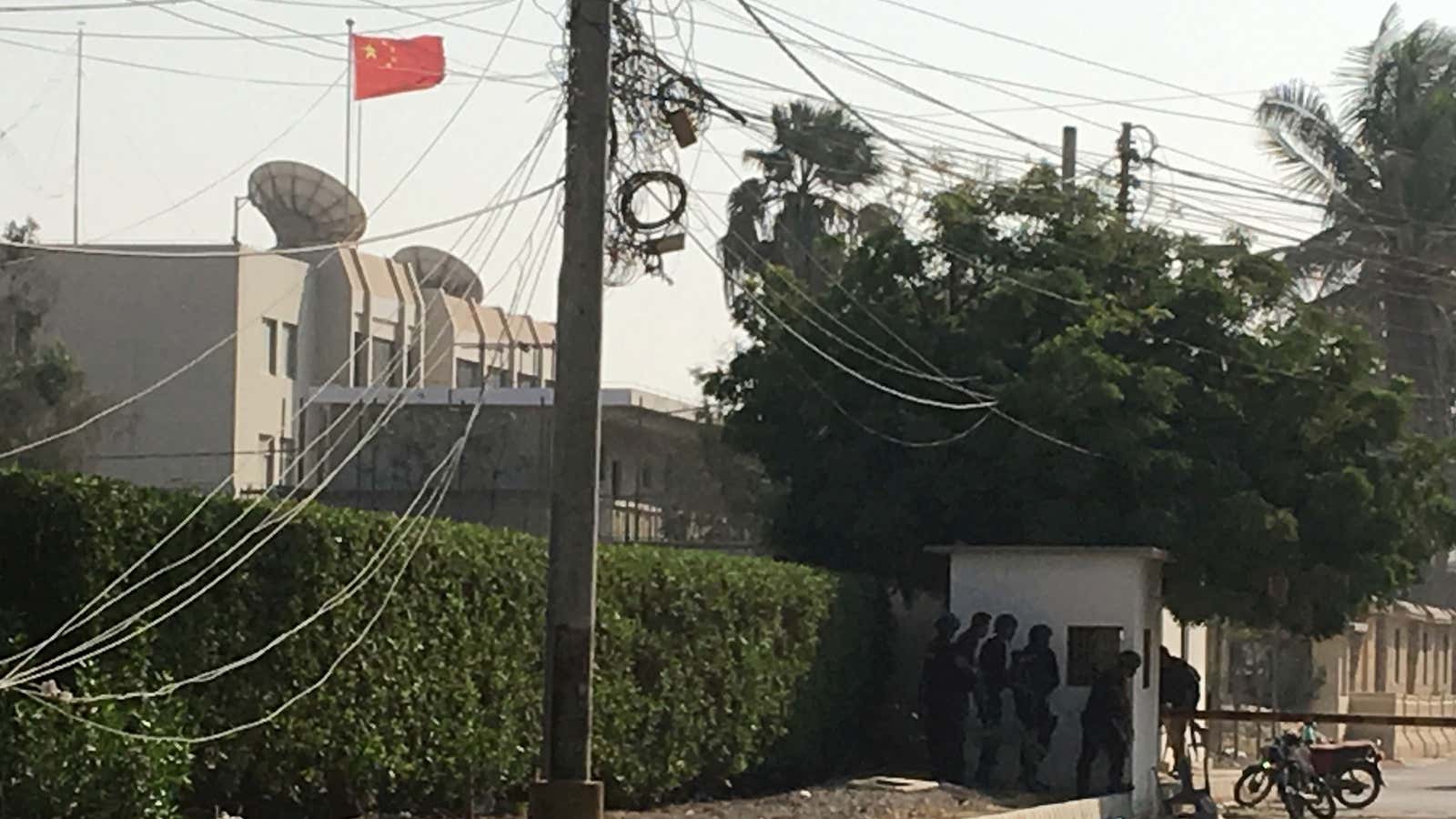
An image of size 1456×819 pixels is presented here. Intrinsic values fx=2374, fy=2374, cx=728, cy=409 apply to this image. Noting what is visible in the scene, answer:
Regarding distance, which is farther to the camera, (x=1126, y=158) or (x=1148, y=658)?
(x=1126, y=158)

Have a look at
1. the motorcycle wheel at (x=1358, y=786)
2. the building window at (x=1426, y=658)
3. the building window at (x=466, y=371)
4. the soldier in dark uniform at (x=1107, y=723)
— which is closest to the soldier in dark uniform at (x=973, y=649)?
the soldier in dark uniform at (x=1107, y=723)

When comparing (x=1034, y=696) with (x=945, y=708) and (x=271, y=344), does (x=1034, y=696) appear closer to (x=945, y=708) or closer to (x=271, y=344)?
(x=945, y=708)

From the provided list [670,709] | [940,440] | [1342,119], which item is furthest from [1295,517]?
[1342,119]

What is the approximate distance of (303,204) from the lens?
2189 inches

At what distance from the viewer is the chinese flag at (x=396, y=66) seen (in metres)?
26.3

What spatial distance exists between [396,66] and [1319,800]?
1342cm

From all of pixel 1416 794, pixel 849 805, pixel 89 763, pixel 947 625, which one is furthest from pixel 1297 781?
pixel 89 763

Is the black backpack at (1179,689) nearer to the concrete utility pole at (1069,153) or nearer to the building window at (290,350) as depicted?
the concrete utility pole at (1069,153)

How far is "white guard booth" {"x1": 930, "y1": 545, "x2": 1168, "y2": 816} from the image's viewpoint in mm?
27875

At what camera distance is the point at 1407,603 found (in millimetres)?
61562

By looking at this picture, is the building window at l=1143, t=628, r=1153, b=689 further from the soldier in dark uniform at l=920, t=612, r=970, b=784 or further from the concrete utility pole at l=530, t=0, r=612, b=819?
the concrete utility pole at l=530, t=0, r=612, b=819

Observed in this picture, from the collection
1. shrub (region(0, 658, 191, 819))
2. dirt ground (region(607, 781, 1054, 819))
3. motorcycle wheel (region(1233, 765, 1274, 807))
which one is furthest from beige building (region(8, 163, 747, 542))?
shrub (region(0, 658, 191, 819))

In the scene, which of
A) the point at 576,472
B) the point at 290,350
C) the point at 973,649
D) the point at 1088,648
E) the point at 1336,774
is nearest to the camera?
the point at 576,472

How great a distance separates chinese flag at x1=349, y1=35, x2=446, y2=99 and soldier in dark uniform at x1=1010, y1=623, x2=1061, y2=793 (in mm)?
9271
